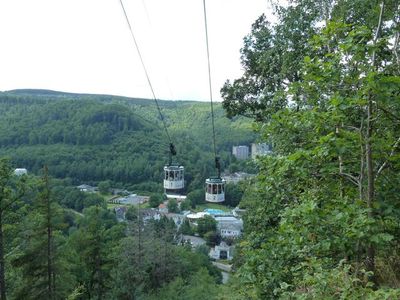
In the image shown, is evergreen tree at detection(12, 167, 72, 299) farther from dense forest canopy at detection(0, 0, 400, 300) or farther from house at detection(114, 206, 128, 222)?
house at detection(114, 206, 128, 222)

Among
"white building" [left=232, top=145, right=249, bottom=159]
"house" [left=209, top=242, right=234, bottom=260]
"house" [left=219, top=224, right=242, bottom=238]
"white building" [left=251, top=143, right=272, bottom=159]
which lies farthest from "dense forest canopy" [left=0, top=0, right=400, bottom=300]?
"white building" [left=232, top=145, right=249, bottom=159]

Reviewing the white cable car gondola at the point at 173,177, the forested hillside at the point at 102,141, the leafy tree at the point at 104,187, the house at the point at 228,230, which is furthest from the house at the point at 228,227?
the white cable car gondola at the point at 173,177

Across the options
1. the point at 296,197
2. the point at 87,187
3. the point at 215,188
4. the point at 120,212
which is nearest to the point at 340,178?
the point at 296,197

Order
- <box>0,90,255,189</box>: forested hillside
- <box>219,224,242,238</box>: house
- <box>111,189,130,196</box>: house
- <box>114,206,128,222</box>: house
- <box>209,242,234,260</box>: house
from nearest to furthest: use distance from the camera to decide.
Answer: <box>209,242,234,260</box>: house → <box>219,224,242,238</box>: house → <box>114,206,128,222</box>: house → <box>111,189,130,196</box>: house → <box>0,90,255,189</box>: forested hillside

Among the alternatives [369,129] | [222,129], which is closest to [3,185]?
[369,129]

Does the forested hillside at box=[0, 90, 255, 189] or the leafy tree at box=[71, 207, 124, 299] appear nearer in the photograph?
the leafy tree at box=[71, 207, 124, 299]

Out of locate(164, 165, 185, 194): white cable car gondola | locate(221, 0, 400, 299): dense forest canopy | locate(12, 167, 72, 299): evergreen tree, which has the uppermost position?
locate(221, 0, 400, 299): dense forest canopy

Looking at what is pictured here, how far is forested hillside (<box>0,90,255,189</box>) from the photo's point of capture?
77.8m

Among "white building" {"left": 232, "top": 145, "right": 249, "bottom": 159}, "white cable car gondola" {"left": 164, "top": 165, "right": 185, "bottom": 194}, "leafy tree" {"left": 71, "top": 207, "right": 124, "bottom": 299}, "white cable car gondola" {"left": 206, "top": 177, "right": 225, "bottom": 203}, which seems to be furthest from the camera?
"white building" {"left": 232, "top": 145, "right": 249, "bottom": 159}

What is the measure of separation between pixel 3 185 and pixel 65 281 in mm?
6009

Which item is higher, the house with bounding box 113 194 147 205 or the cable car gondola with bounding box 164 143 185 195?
the cable car gondola with bounding box 164 143 185 195

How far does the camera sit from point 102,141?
92750 mm

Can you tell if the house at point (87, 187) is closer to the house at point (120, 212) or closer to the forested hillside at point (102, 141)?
the forested hillside at point (102, 141)

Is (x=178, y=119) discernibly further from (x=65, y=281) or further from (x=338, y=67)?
(x=338, y=67)
